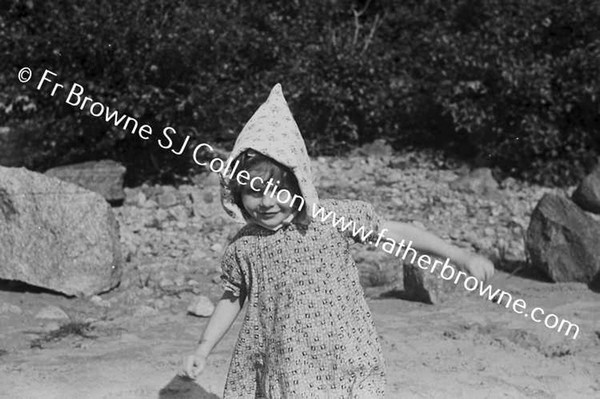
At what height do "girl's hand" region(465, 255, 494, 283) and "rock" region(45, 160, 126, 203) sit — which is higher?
"girl's hand" region(465, 255, 494, 283)

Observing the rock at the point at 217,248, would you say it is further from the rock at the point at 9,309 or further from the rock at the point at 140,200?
the rock at the point at 9,309

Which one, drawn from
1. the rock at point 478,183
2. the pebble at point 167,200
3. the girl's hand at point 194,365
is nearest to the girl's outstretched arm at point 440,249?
the girl's hand at point 194,365

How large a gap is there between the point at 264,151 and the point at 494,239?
4673 millimetres

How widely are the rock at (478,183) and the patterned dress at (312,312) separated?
17.2 feet

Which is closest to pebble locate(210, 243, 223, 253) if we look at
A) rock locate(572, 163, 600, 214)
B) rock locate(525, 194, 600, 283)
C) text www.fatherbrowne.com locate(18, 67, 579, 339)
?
text www.fatherbrowne.com locate(18, 67, 579, 339)

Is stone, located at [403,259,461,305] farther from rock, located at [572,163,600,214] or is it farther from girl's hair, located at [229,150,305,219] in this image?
girl's hair, located at [229,150,305,219]

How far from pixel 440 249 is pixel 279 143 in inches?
24.5

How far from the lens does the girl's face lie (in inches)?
132

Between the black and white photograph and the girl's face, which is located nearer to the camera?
the girl's face

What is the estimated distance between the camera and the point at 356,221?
3490 millimetres

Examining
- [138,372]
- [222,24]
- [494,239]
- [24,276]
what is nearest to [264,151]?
[138,372]

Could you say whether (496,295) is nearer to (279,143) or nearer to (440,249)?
(440,249)

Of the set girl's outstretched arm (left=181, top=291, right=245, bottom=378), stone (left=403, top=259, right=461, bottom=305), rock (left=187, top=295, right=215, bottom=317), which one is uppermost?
stone (left=403, top=259, right=461, bottom=305)

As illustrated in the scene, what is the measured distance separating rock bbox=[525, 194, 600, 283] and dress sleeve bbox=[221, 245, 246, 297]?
11.5ft
